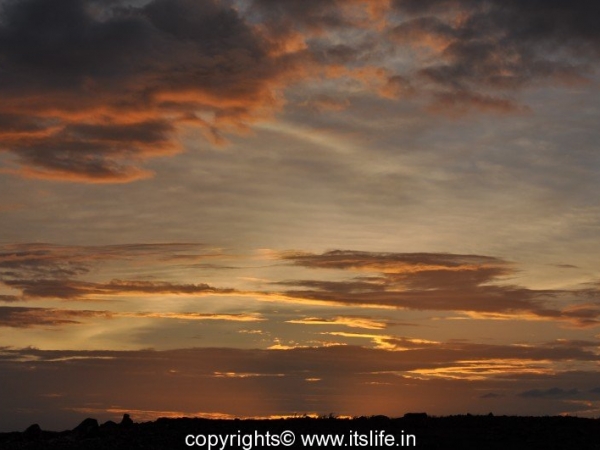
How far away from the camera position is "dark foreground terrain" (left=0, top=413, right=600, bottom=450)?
145ft

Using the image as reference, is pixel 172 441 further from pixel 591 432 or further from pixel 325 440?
pixel 591 432

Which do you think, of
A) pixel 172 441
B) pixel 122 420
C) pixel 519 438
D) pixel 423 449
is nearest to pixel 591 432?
pixel 519 438

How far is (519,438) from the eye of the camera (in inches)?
1763

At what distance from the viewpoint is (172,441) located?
44625 millimetres

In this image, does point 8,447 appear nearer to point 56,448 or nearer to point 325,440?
point 56,448

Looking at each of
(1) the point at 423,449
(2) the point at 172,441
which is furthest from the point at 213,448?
(1) the point at 423,449

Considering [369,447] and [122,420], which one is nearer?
[369,447]

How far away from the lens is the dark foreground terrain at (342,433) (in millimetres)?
44125

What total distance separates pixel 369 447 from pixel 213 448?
7.77 metres

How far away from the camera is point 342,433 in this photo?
45.7m

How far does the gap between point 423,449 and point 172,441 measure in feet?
41.6

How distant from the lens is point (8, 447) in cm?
4588

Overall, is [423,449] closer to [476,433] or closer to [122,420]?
[476,433]

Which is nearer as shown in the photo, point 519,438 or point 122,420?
point 519,438
